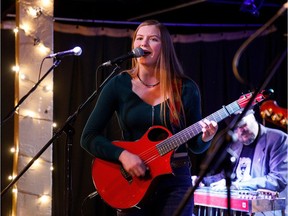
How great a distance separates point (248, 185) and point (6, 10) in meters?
3.13

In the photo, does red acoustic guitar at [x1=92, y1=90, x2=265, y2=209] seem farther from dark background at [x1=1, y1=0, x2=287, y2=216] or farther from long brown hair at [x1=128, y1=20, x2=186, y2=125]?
dark background at [x1=1, y1=0, x2=287, y2=216]

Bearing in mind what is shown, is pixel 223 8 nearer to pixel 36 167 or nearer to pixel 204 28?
pixel 204 28

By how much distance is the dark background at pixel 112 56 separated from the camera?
203 inches

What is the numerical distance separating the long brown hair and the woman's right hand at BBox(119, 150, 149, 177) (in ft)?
0.85

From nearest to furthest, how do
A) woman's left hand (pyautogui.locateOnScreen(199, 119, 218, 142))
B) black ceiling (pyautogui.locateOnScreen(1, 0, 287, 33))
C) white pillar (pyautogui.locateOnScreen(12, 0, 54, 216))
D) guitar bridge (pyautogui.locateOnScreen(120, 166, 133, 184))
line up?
woman's left hand (pyautogui.locateOnScreen(199, 119, 218, 142))
guitar bridge (pyautogui.locateOnScreen(120, 166, 133, 184))
white pillar (pyautogui.locateOnScreen(12, 0, 54, 216))
black ceiling (pyautogui.locateOnScreen(1, 0, 287, 33))

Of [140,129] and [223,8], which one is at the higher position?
[223,8]

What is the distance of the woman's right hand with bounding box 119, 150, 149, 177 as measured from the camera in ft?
7.69

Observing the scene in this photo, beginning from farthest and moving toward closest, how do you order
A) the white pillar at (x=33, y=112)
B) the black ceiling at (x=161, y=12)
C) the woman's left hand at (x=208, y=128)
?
the black ceiling at (x=161, y=12) → the white pillar at (x=33, y=112) → the woman's left hand at (x=208, y=128)

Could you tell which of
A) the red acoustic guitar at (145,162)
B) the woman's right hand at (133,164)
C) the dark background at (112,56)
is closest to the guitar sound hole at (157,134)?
the red acoustic guitar at (145,162)

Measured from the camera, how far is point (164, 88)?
7.95 feet

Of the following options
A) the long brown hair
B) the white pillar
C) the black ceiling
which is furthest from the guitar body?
the black ceiling

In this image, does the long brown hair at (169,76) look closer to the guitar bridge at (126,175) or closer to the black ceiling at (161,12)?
the guitar bridge at (126,175)

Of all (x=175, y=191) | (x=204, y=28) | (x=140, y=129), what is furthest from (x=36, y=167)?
(x=204, y=28)

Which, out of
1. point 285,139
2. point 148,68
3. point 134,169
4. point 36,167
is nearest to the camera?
point 134,169
